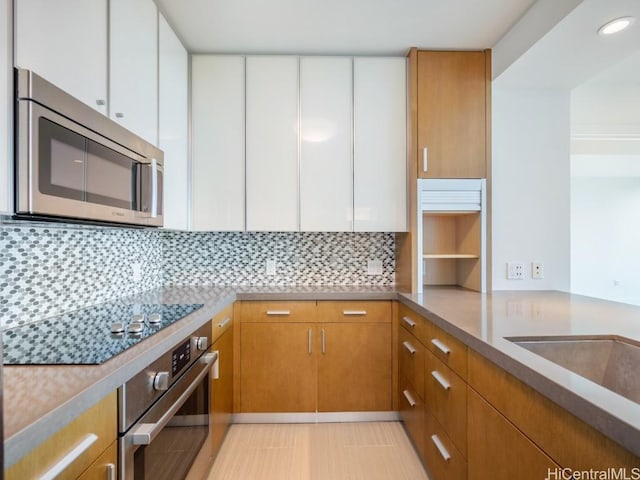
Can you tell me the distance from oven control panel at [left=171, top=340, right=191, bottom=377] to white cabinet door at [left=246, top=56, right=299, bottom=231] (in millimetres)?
1081

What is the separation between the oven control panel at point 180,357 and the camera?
4.18 feet

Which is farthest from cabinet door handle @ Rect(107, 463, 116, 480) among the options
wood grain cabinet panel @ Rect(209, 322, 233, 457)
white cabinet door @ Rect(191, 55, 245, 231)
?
white cabinet door @ Rect(191, 55, 245, 231)

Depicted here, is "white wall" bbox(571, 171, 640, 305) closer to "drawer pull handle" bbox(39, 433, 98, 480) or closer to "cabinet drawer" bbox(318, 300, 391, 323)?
"cabinet drawer" bbox(318, 300, 391, 323)

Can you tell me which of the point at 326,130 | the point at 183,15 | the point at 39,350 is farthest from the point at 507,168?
the point at 39,350

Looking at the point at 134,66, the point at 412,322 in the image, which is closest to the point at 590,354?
the point at 412,322

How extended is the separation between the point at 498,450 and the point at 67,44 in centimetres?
189

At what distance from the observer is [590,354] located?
48.3 inches

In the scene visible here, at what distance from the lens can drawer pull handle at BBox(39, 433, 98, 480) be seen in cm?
66

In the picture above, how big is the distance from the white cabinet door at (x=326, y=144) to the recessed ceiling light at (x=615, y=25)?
134 centimetres

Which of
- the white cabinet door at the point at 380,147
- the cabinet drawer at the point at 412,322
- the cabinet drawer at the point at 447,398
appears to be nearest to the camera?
the cabinet drawer at the point at 447,398

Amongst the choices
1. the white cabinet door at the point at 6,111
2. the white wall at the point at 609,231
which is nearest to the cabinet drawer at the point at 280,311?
the white cabinet door at the point at 6,111

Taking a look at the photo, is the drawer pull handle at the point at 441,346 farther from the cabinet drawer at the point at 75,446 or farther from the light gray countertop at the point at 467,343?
the cabinet drawer at the point at 75,446

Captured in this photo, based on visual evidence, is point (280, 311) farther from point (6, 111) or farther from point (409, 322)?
point (6, 111)

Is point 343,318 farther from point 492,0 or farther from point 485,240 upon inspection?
point 492,0
